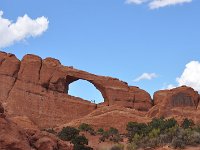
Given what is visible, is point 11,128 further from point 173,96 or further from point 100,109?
point 173,96

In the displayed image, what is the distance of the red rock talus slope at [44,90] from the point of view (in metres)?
62.1

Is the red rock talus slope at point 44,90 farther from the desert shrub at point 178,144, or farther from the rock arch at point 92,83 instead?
the desert shrub at point 178,144

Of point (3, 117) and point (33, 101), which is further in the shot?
point (33, 101)

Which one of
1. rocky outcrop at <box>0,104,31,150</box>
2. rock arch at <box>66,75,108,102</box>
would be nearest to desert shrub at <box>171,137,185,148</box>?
rocky outcrop at <box>0,104,31,150</box>

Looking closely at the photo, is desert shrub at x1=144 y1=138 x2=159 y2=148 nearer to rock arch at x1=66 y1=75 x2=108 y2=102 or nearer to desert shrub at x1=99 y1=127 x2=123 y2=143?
desert shrub at x1=99 y1=127 x2=123 y2=143

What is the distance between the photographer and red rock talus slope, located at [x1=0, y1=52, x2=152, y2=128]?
2443 inches

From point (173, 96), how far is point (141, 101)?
6.55m

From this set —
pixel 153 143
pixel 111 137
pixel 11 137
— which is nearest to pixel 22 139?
pixel 11 137

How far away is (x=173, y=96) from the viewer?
66000mm

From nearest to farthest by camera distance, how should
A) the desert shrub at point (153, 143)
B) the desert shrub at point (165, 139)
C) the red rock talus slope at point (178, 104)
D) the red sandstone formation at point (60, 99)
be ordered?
the desert shrub at point (153, 143), the desert shrub at point (165, 139), the red sandstone formation at point (60, 99), the red rock talus slope at point (178, 104)

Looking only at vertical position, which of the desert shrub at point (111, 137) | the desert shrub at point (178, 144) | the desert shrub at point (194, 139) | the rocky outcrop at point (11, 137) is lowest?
the rocky outcrop at point (11, 137)

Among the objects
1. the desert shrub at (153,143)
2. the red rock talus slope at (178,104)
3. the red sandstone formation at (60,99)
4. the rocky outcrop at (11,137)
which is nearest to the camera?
the rocky outcrop at (11,137)

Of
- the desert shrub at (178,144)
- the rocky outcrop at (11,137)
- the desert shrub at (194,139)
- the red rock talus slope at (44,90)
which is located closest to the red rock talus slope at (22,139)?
the rocky outcrop at (11,137)

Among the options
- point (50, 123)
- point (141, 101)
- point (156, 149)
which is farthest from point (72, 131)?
point (141, 101)
